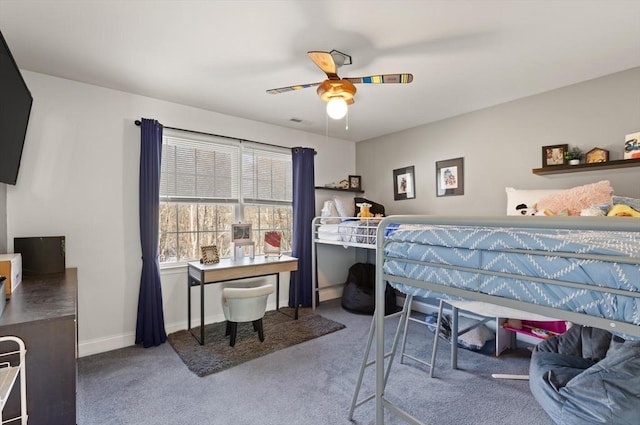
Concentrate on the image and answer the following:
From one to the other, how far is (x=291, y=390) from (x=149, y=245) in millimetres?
1783

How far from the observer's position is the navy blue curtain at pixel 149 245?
2711 millimetres

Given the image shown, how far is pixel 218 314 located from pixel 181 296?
0.46 meters

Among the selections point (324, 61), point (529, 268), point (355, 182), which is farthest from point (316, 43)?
point (355, 182)

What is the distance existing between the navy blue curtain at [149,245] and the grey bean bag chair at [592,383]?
2.96 metres

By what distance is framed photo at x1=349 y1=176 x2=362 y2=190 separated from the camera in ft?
14.6

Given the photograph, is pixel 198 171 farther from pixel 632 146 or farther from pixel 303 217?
pixel 632 146

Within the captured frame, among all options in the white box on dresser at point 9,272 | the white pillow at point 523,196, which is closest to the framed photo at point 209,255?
the white box on dresser at point 9,272

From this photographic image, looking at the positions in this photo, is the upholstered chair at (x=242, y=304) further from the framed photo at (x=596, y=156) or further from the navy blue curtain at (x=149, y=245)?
the framed photo at (x=596, y=156)

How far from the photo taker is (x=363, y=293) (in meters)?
3.67

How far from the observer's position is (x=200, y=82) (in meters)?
2.54

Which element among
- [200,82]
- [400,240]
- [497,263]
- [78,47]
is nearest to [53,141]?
[78,47]

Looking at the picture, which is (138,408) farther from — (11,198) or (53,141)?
(53,141)

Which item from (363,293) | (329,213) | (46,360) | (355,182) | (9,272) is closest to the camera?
(46,360)

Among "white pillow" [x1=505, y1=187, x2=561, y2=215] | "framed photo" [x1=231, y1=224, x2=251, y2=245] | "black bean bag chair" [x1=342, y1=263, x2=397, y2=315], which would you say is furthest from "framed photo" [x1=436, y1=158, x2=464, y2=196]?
"framed photo" [x1=231, y1=224, x2=251, y2=245]
